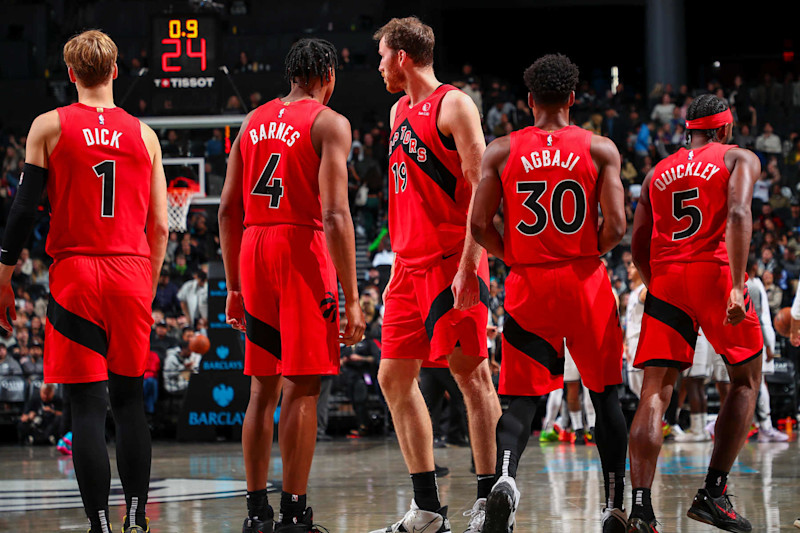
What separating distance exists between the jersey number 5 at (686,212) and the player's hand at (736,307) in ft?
1.40

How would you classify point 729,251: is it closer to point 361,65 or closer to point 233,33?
point 361,65

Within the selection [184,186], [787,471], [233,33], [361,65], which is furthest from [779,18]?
[787,471]

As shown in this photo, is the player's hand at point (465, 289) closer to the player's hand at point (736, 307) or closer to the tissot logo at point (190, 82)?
the player's hand at point (736, 307)

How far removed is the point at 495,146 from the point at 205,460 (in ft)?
20.1

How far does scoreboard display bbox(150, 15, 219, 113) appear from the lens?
12.1 meters

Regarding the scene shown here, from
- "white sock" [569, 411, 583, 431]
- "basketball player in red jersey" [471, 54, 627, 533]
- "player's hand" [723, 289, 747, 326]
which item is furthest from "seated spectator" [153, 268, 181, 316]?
"player's hand" [723, 289, 747, 326]

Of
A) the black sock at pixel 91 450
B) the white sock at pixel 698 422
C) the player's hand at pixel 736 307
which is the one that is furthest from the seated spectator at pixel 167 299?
the player's hand at pixel 736 307

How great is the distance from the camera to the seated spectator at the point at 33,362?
13.3 m

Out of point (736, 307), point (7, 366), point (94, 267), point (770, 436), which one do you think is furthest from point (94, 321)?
point (7, 366)

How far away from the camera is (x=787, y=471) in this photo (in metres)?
7.84

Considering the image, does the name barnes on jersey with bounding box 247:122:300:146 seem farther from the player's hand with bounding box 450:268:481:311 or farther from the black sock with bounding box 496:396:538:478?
the black sock with bounding box 496:396:538:478

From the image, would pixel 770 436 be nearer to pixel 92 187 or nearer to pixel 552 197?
pixel 552 197

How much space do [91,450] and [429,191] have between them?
6.39 ft

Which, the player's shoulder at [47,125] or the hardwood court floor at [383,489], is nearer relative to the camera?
the player's shoulder at [47,125]
